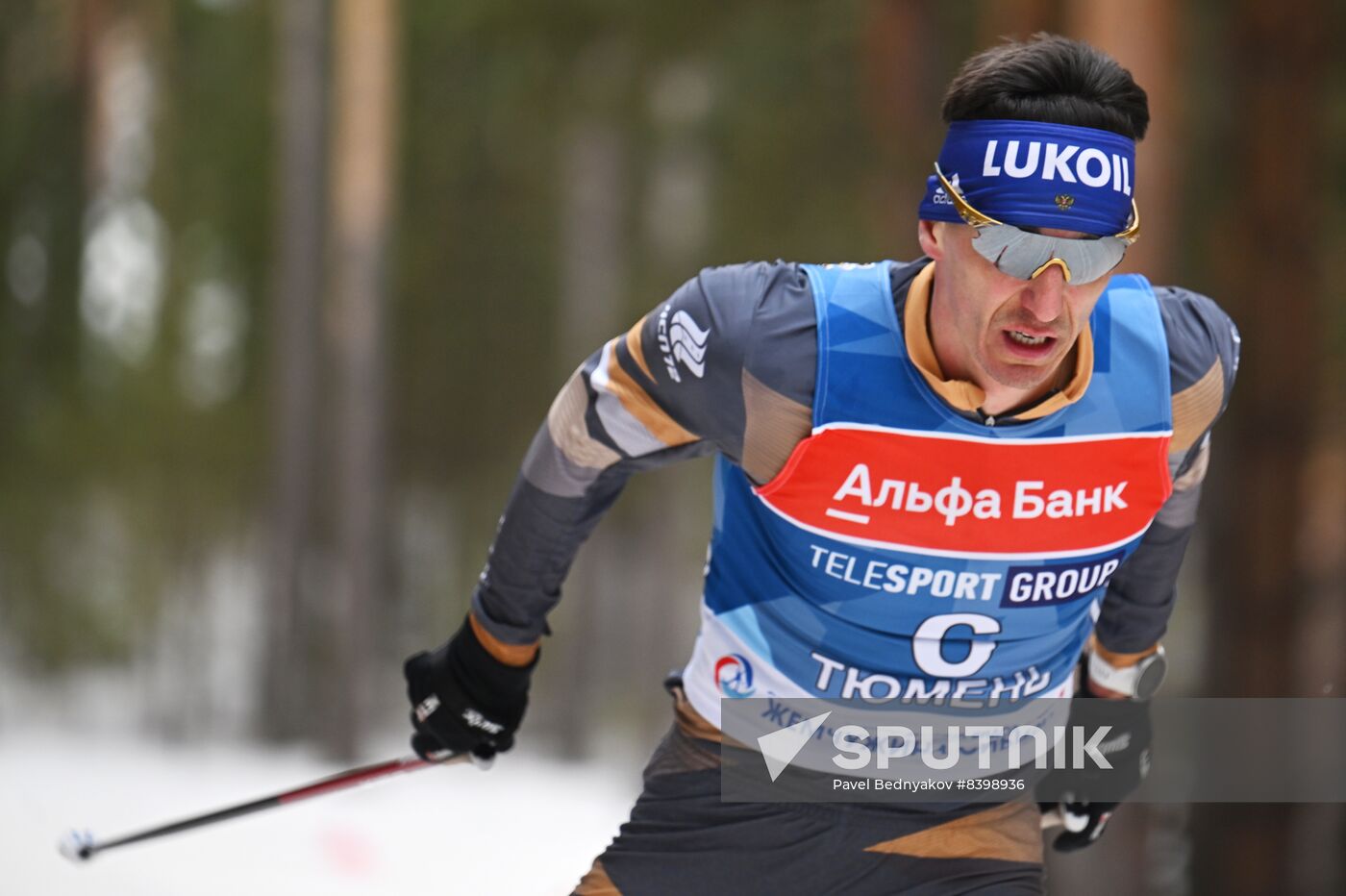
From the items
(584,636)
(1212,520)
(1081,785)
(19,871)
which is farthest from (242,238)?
(1081,785)

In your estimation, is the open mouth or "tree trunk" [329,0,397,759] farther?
"tree trunk" [329,0,397,759]

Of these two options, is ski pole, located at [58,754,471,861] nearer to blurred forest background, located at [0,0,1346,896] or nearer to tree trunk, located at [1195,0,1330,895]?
blurred forest background, located at [0,0,1346,896]

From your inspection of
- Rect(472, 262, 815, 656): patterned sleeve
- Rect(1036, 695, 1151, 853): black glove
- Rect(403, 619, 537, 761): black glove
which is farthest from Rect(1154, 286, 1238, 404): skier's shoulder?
Rect(403, 619, 537, 761): black glove

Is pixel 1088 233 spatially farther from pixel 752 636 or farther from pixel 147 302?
pixel 147 302

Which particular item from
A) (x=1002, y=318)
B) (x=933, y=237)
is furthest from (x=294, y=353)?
(x=1002, y=318)

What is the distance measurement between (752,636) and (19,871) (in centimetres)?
351

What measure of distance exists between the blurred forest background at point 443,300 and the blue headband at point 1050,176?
9.72ft

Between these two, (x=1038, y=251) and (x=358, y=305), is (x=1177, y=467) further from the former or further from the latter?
(x=358, y=305)

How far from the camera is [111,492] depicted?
23.1 feet

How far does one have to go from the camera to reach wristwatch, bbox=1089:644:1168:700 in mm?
1905

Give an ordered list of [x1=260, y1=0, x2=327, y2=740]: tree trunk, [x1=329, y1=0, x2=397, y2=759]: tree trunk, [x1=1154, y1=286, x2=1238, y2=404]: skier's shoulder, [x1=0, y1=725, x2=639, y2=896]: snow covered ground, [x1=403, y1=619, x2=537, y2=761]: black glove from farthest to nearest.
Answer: [x1=260, y1=0, x2=327, y2=740]: tree trunk < [x1=329, y1=0, x2=397, y2=759]: tree trunk < [x1=0, y1=725, x2=639, y2=896]: snow covered ground < [x1=403, y1=619, x2=537, y2=761]: black glove < [x1=1154, y1=286, x2=1238, y2=404]: skier's shoulder

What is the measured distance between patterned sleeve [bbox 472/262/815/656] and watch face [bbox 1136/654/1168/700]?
0.65 meters

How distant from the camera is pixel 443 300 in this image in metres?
6.30

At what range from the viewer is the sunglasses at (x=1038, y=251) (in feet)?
4.68
